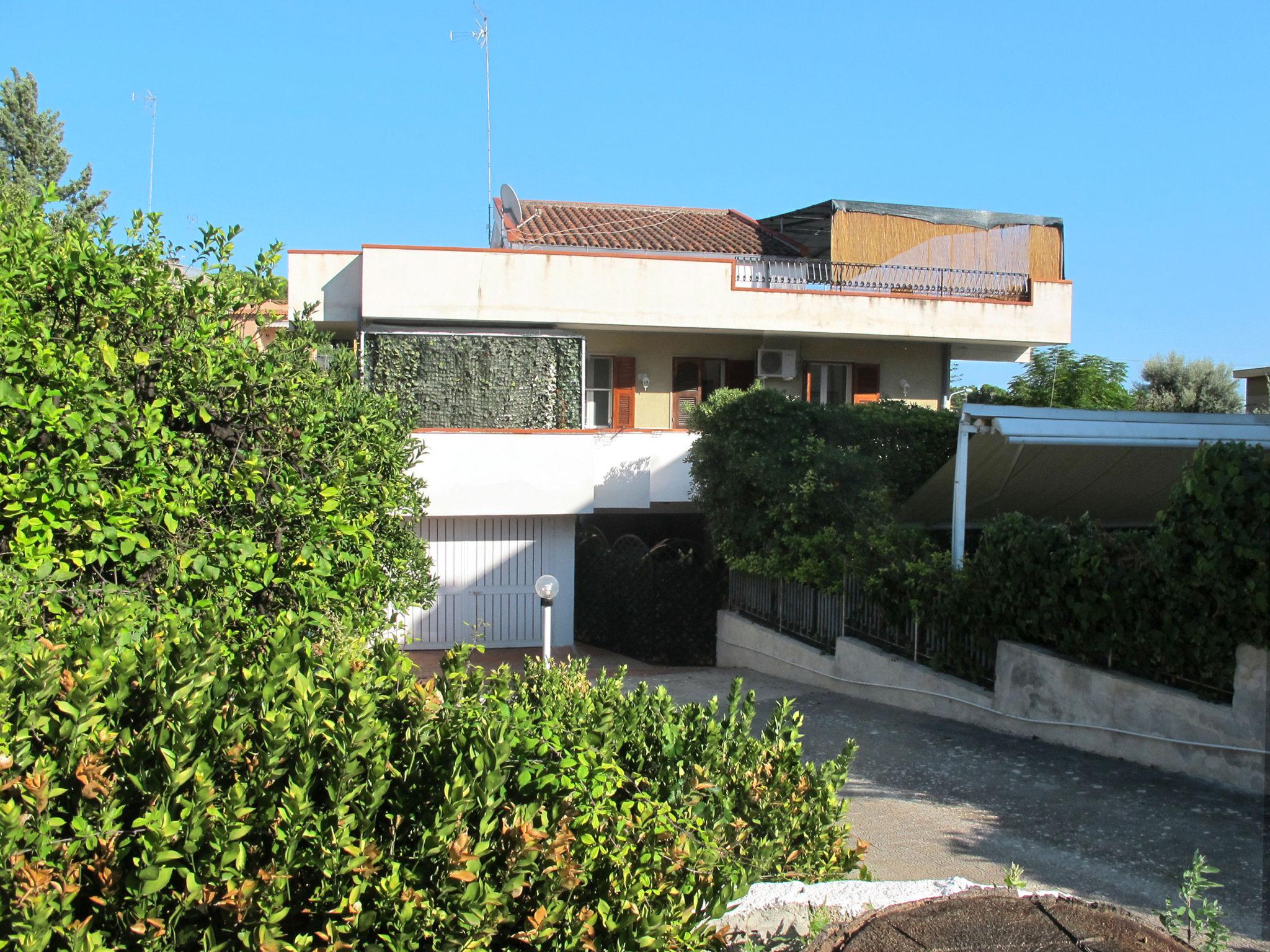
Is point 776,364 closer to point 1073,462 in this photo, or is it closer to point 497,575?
point 497,575

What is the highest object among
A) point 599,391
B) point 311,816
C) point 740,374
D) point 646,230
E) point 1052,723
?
point 646,230

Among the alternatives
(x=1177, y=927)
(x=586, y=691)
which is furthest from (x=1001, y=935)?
(x=586, y=691)

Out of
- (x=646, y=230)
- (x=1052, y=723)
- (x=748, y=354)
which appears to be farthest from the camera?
(x=646, y=230)

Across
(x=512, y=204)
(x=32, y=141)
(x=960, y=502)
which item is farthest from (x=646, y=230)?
(x=32, y=141)

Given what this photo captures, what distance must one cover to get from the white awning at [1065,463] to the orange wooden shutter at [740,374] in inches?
270

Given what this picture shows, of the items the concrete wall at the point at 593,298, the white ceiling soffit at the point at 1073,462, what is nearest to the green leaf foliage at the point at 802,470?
the white ceiling soffit at the point at 1073,462

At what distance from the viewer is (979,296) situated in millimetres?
20359

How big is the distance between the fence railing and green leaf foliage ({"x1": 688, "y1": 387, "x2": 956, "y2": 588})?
36 centimetres

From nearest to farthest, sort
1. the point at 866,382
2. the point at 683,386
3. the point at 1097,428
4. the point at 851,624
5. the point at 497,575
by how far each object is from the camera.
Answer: the point at 1097,428 < the point at 851,624 < the point at 497,575 < the point at 683,386 < the point at 866,382

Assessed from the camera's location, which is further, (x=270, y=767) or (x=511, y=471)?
(x=511, y=471)

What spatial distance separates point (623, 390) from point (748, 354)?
8.75 feet

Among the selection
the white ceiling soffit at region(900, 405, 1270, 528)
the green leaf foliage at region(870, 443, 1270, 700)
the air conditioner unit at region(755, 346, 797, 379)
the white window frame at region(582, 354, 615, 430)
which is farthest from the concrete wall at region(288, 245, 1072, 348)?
the green leaf foliage at region(870, 443, 1270, 700)

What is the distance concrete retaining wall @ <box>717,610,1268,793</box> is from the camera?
7.43 m

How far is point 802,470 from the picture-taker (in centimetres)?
1399
